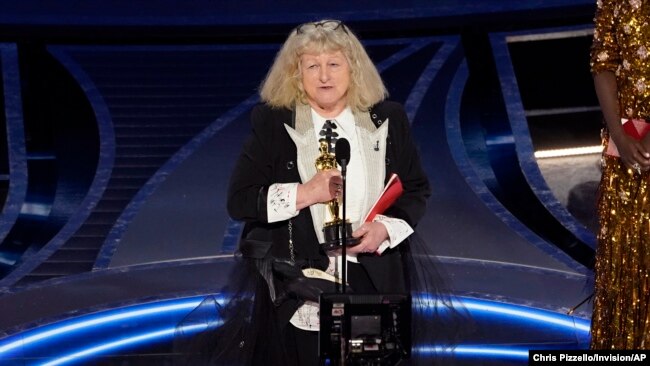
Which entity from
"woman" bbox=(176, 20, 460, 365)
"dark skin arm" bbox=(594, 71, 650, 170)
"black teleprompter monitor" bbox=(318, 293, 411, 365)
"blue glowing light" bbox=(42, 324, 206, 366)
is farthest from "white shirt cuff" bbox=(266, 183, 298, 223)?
"blue glowing light" bbox=(42, 324, 206, 366)

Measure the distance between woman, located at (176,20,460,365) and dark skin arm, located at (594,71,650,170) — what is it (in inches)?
25.4

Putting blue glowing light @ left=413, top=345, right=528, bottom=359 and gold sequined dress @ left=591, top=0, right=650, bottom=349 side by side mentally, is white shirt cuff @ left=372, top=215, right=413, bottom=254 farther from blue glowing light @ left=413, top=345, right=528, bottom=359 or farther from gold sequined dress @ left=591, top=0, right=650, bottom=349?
blue glowing light @ left=413, top=345, right=528, bottom=359

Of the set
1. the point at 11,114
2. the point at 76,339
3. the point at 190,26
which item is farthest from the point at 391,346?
the point at 190,26

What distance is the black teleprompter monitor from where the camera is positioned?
105 inches

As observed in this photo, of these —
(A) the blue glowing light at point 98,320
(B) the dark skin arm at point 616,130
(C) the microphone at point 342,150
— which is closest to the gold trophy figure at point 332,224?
(C) the microphone at point 342,150

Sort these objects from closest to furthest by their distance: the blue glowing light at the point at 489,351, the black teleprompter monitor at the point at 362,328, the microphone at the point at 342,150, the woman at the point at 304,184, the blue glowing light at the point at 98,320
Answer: the black teleprompter monitor at the point at 362,328, the microphone at the point at 342,150, the woman at the point at 304,184, the blue glowing light at the point at 489,351, the blue glowing light at the point at 98,320

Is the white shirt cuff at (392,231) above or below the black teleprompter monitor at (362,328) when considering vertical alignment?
above

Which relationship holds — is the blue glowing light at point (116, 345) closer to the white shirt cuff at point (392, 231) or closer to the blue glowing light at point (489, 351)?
the blue glowing light at point (489, 351)

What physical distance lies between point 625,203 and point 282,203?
3.60ft

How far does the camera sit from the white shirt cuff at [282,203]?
2.96 meters

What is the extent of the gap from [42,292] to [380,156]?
2.94m

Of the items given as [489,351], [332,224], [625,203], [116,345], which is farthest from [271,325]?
[116,345]

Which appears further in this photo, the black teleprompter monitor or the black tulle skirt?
the black tulle skirt

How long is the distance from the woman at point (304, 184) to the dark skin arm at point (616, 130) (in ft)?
2.12
